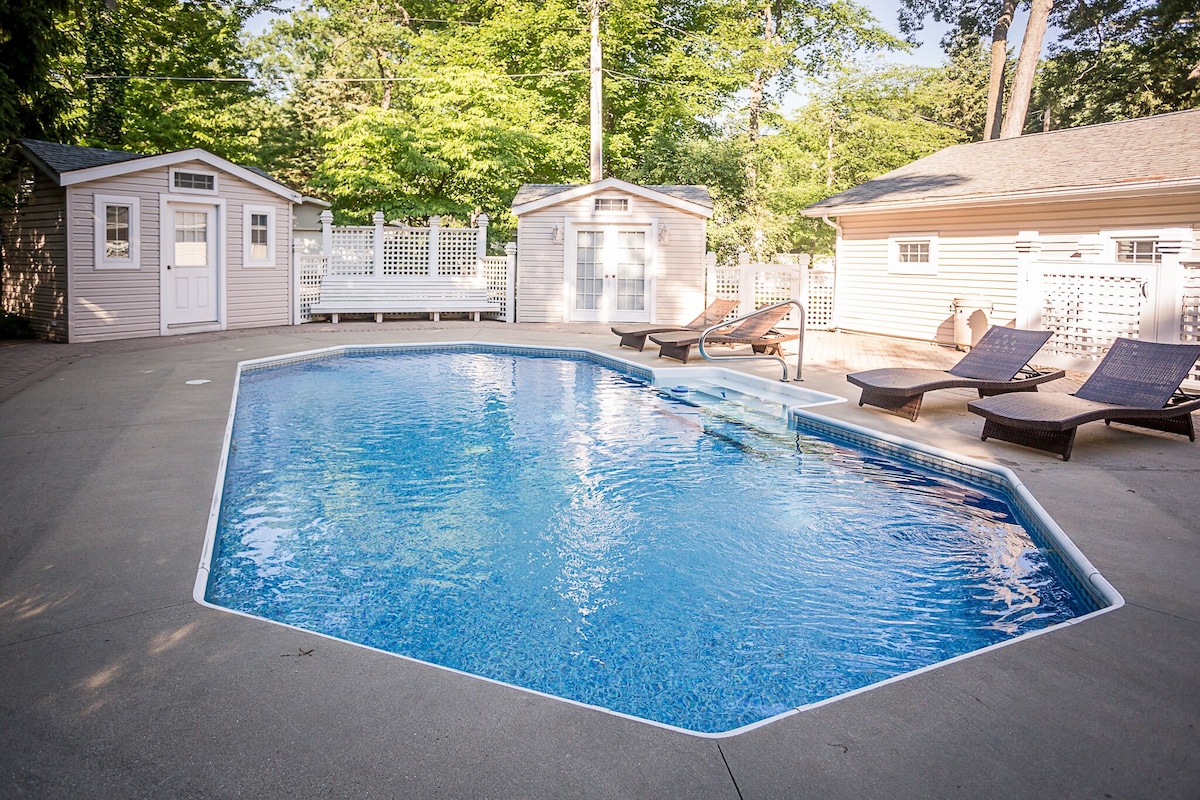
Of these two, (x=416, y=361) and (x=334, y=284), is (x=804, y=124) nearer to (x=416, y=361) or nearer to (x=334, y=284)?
(x=334, y=284)

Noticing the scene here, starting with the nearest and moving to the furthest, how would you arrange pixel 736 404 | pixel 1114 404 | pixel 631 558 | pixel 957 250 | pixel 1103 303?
pixel 631 558 → pixel 1114 404 → pixel 736 404 → pixel 1103 303 → pixel 957 250

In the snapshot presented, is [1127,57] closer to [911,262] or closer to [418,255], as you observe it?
[911,262]

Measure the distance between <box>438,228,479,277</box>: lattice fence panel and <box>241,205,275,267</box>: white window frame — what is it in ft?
11.4

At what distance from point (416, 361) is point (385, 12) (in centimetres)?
2210

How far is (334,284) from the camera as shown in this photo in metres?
16.6

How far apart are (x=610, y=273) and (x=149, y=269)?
8.06 meters

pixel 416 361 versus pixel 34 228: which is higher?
pixel 34 228

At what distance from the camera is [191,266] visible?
14.0m

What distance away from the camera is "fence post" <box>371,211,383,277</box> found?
17.3 metres

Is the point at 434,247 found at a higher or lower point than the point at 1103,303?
higher

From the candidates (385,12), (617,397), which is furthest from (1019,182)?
(385,12)

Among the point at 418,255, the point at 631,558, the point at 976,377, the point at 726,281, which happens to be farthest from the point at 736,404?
the point at 418,255

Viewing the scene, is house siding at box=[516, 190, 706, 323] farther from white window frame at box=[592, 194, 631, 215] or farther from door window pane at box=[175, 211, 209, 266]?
door window pane at box=[175, 211, 209, 266]

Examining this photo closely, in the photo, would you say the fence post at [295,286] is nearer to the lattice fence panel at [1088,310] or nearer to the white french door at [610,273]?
the white french door at [610,273]
